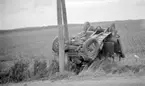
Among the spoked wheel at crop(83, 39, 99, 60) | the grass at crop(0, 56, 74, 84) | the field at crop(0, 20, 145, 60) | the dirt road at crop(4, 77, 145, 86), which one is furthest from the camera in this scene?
A: the field at crop(0, 20, 145, 60)

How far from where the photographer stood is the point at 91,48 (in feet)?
27.6

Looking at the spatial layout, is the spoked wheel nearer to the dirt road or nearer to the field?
the dirt road

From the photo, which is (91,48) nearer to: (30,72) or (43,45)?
(30,72)

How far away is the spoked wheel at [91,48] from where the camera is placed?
812 cm

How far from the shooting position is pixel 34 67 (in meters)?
8.08

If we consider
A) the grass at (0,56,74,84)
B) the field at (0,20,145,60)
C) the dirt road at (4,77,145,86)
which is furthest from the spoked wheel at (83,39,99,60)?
the field at (0,20,145,60)

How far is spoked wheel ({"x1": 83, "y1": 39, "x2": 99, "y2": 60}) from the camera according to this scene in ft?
26.6

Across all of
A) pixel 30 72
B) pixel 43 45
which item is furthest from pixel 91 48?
pixel 43 45

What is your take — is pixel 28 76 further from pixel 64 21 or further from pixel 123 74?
pixel 123 74

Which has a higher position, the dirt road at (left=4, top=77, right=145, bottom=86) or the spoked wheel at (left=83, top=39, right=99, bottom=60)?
the spoked wheel at (left=83, top=39, right=99, bottom=60)

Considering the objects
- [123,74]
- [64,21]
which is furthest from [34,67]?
[123,74]

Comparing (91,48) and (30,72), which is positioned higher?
(91,48)

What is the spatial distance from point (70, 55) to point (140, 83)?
4125 mm

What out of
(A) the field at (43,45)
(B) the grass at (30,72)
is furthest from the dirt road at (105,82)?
(A) the field at (43,45)
